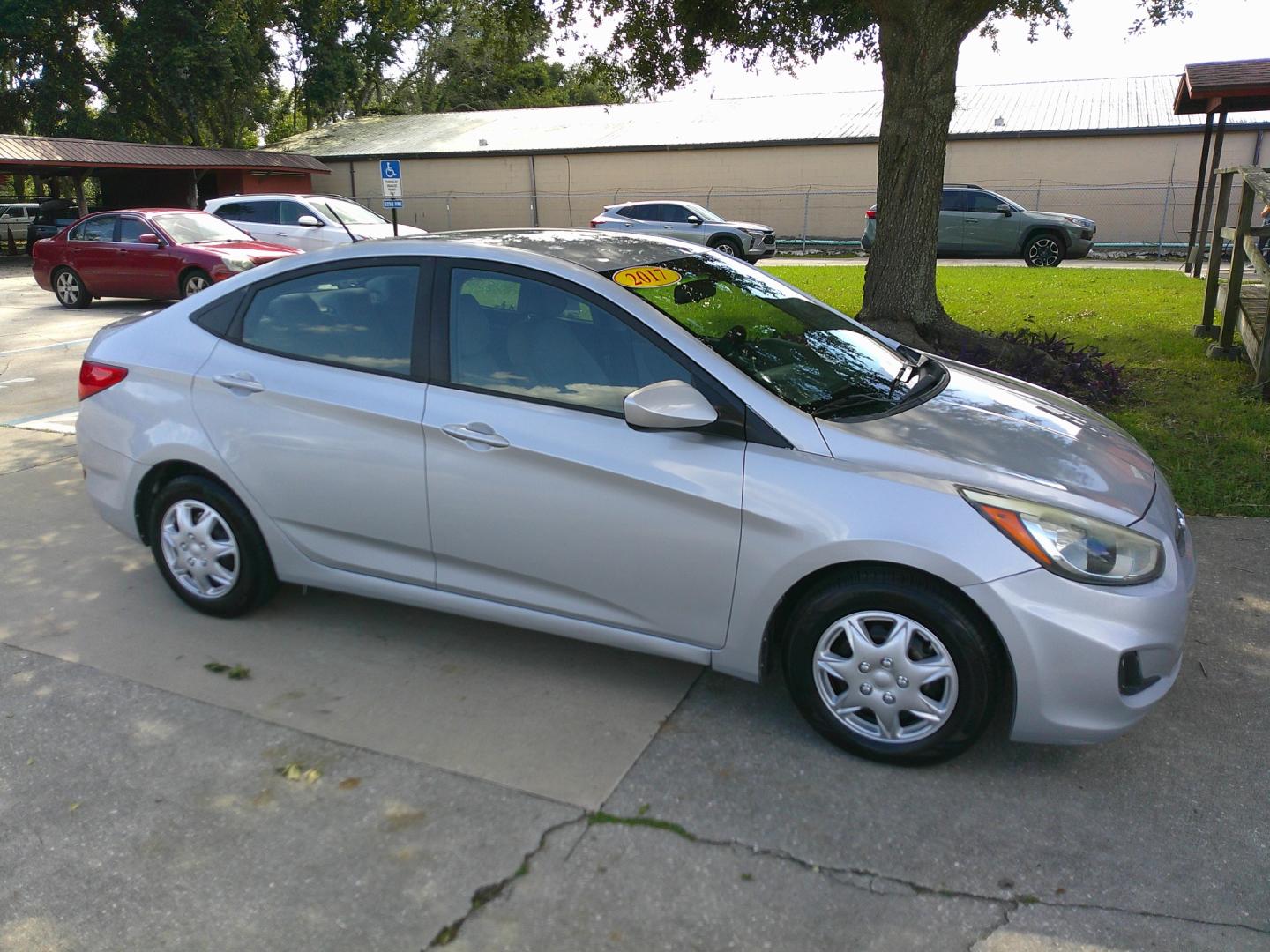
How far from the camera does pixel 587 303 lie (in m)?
3.64

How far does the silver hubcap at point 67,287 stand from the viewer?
51.9ft

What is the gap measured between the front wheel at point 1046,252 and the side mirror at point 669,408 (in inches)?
792

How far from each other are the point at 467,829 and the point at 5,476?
5.03 metres

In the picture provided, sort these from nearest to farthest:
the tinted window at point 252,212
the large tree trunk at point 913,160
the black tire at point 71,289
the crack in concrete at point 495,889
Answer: the crack in concrete at point 495,889, the large tree trunk at point 913,160, the black tire at point 71,289, the tinted window at point 252,212

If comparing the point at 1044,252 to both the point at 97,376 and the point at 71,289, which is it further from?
the point at 97,376

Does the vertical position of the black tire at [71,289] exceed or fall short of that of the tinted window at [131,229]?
it falls short

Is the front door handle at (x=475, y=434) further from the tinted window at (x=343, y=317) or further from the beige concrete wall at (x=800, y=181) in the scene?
the beige concrete wall at (x=800, y=181)

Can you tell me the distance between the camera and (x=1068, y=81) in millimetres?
31875

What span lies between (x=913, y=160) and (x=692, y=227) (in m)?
15.5

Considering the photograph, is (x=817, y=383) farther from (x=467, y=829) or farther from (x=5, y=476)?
(x=5, y=476)

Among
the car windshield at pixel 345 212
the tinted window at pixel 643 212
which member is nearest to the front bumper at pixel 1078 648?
the car windshield at pixel 345 212

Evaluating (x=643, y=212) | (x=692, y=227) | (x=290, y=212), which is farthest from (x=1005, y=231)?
(x=290, y=212)

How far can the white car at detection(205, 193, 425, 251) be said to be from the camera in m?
18.0

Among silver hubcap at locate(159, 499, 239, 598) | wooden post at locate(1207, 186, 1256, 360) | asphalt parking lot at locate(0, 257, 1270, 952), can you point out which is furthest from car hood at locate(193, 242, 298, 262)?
wooden post at locate(1207, 186, 1256, 360)
